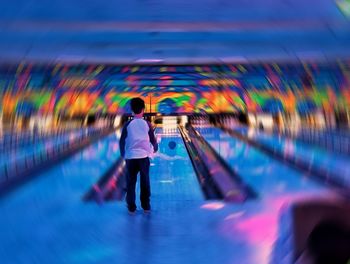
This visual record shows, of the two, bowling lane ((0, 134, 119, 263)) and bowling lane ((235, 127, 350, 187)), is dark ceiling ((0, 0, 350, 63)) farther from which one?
bowling lane ((0, 134, 119, 263))

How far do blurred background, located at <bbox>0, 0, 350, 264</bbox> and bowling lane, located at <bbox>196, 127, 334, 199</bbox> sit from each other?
3 cm

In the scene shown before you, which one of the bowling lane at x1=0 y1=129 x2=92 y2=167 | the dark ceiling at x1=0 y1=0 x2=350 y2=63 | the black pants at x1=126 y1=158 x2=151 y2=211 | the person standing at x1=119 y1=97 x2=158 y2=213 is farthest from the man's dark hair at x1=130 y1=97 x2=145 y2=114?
the bowling lane at x1=0 y1=129 x2=92 y2=167

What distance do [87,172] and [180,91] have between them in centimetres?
1328

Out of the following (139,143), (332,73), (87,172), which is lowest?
(87,172)

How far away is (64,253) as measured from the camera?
5.10 metres

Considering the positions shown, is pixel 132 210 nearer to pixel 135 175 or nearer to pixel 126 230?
pixel 135 175

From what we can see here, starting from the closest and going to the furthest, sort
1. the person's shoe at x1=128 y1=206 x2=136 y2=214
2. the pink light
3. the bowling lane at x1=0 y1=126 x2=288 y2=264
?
the bowling lane at x1=0 y1=126 x2=288 y2=264
the person's shoe at x1=128 y1=206 x2=136 y2=214
the pink light

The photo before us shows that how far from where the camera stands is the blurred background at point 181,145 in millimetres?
5133

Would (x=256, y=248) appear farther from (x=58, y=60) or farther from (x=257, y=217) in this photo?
(x=58, y=60)

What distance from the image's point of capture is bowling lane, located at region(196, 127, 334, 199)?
869cm

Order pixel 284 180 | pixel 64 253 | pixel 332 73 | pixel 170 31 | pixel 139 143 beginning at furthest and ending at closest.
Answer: pixel 332 73
pixel 284 180
pixel 170 31
pixel 139 143
pixel 64 253

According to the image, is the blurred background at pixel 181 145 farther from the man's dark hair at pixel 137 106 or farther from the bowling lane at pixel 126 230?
the man's dark hair at pixel 137 106

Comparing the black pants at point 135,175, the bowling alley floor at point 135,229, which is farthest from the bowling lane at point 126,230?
the black pants at point 135,175

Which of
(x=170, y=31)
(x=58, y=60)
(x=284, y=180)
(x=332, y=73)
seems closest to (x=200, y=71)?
(x=332, y=73)
